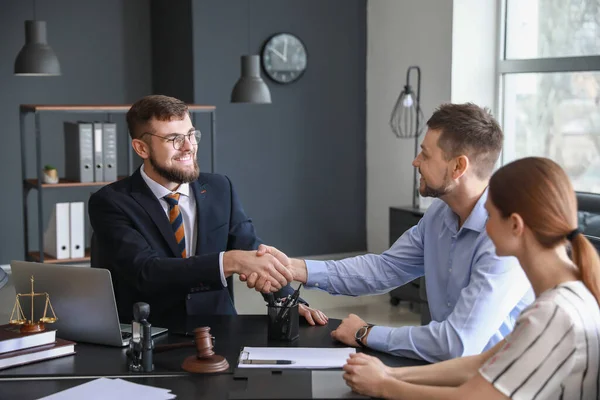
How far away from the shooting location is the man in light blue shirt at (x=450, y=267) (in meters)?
2.21

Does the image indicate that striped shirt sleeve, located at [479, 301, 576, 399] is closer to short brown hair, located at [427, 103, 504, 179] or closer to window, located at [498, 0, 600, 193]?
short brown hair, located at [427, 103, 504, 179]

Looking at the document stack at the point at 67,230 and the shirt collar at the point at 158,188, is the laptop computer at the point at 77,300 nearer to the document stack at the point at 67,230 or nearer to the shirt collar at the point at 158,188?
the shirt collar at the point at 158,188

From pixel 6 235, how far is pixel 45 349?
451cm

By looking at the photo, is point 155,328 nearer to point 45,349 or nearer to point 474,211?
point 45,349

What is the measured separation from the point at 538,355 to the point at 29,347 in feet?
4.31

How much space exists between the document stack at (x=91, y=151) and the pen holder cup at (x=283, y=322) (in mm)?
3215

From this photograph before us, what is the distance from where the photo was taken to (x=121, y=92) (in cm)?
676

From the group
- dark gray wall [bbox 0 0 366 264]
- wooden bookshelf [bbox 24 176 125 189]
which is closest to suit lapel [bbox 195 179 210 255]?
wooden bookshelf [bbox 24 176 125 189]

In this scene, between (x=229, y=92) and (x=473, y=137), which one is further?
(x=229, y=92)

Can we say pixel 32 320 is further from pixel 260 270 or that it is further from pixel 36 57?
pixel 36 57

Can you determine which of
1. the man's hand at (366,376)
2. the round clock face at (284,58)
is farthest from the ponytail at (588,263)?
the round clock face at (284,58)

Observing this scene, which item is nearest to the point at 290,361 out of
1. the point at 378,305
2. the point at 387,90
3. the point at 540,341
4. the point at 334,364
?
the point at 334,364

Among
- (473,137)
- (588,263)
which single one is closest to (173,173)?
(473,137)

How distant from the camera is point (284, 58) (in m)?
6.62
